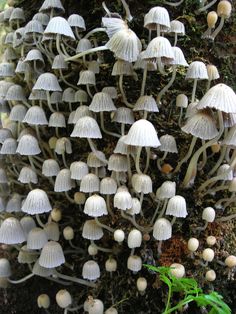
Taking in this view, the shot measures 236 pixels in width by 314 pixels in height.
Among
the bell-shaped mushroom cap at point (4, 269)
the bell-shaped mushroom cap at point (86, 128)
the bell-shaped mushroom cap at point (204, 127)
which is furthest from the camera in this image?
the bell-shaped mushroom cap at point (4, 269)

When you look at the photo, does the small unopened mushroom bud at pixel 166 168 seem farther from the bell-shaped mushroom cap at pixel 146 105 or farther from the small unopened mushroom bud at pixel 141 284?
the small unopened mushroom bud at pixel 141 284

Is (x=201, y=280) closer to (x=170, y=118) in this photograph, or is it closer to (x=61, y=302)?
(x=61, y=302)

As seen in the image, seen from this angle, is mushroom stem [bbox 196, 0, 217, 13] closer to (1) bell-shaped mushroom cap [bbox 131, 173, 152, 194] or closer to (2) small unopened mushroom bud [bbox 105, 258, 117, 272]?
(1) bell-shaped mushroom cap [bbox 131, 173, 152, 194]

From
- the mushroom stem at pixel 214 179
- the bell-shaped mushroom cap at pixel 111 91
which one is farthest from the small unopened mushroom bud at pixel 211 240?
the bell-shaped mushroom cap at pixel 111 91

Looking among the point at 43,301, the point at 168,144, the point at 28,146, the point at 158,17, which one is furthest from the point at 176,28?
the point at 43,301

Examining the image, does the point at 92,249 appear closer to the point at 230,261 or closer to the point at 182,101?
the point at 230,261

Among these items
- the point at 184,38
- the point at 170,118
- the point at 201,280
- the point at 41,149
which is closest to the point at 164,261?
the point at 201,280
